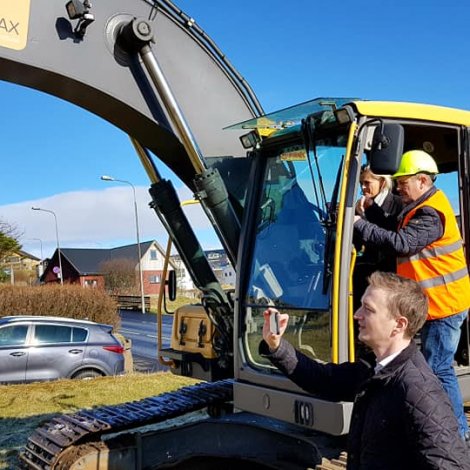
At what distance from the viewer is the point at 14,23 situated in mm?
4180

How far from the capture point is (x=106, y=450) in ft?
14.3

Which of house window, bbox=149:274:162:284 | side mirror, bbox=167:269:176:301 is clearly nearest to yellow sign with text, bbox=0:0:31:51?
side mirror, bbox=167:269:176:301

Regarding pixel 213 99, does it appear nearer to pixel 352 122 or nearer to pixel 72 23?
pixel 72 23

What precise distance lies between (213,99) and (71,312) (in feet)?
54.9

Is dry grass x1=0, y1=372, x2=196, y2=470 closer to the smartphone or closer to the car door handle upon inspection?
the car door handle

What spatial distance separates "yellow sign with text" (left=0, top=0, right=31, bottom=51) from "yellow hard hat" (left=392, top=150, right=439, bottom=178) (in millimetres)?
2458

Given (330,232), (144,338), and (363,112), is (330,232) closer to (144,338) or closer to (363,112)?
(363,112)

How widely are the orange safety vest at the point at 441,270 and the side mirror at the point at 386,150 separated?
14.2 inches

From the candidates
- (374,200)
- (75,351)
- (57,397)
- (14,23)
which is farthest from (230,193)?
(75,351)

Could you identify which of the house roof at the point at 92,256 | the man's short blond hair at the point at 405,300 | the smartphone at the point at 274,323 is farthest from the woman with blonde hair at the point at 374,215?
the house roof at the point at 92,256

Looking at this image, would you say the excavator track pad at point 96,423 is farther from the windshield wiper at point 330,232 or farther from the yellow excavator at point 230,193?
the windshield wiper at point 330,232

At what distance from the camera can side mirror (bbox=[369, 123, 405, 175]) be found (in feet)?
11.5

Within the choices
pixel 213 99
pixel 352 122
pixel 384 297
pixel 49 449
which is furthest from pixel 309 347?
pixel 213 99

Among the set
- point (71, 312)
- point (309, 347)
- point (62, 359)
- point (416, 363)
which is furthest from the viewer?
point (71, 312)
